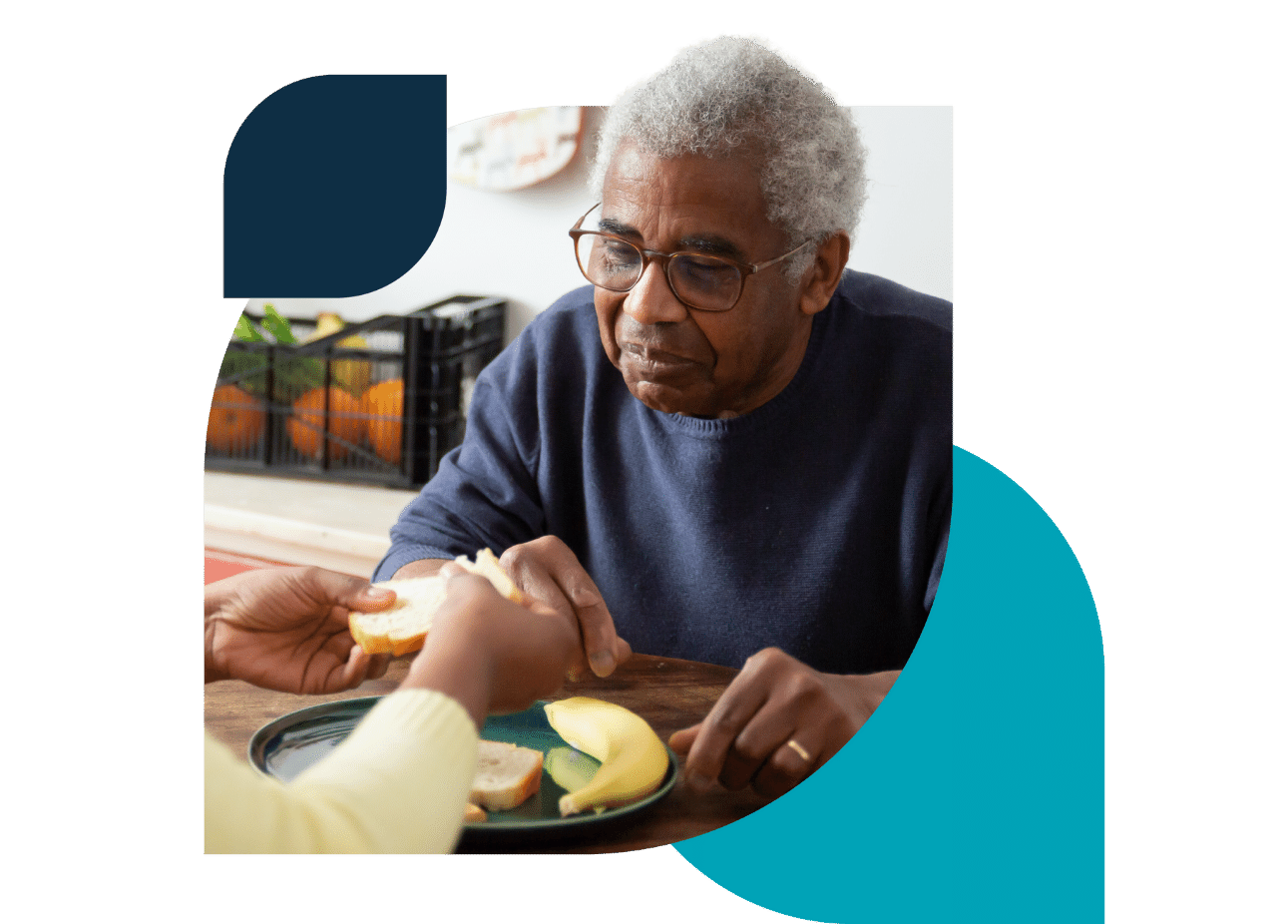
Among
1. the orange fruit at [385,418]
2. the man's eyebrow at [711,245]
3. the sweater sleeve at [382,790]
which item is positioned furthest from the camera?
the orange fruit at [385,418]

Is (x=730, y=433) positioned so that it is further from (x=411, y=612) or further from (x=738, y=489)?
(x=411, y=612)

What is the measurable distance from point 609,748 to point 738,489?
0.45m

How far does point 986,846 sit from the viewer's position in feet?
7.10

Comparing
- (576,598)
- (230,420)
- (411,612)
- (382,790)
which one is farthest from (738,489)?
(230,420)

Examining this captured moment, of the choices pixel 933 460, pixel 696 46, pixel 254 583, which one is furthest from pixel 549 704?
pixel 696 46

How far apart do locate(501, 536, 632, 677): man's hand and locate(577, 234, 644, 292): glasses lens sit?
436 mm

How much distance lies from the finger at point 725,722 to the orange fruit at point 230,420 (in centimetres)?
87

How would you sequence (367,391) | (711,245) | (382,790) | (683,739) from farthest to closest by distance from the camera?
(367,391) → (683,739) → (711,245) → (382,790)

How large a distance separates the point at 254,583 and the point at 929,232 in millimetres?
1184

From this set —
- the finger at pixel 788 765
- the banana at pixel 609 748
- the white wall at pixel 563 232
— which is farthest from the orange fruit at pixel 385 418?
the finger at pixel 788 765

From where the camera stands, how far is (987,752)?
2148mm

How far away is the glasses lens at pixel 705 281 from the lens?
203cm

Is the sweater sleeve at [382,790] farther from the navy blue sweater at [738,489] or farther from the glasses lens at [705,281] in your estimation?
the glasses lens at [705,281]

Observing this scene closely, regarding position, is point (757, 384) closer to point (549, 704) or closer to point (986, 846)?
point (549, 704)
